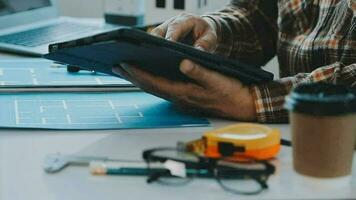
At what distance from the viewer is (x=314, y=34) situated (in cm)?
142

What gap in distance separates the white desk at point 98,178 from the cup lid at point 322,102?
0.10 m

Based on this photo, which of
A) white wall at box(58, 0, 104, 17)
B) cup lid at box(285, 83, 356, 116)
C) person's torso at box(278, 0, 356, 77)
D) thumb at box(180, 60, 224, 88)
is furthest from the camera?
white wall at box(58, 0, 104, 17)

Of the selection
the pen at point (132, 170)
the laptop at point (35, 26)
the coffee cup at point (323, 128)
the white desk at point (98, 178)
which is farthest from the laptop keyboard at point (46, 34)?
the coffee cup at point (323, 128)

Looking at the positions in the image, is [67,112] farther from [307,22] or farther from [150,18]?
[150,18]

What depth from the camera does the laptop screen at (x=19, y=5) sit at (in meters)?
1.90

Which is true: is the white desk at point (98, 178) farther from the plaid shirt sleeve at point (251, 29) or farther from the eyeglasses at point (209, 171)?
the plaid shirt sleeve at point (251, 29)

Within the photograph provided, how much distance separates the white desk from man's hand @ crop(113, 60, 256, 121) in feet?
0.25

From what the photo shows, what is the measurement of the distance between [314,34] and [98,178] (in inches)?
27.0

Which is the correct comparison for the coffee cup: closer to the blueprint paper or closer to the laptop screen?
the blueprint paper

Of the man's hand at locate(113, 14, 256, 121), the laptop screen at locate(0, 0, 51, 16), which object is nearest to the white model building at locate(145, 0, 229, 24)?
Answer: the laptop screen at locate(0, 0, 51, 16)

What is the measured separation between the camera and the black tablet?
98 cm

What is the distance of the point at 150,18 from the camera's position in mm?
2066

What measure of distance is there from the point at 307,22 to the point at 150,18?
0.67m

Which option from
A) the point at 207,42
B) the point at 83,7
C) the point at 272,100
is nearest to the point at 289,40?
the point at 207,42
